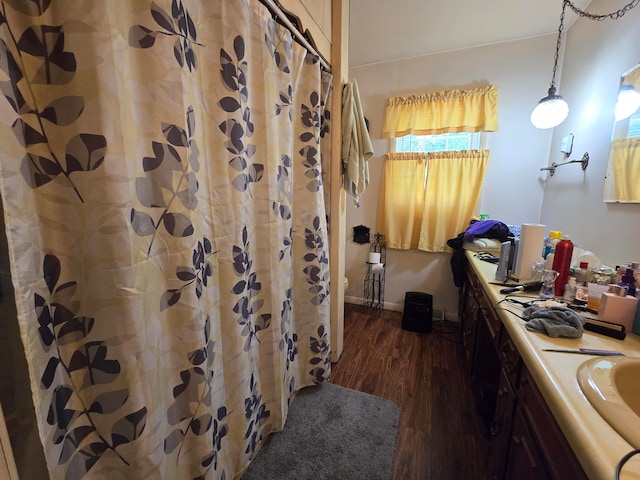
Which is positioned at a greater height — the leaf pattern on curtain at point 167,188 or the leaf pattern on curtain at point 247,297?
the leaf pattern on curtain at point 167,188

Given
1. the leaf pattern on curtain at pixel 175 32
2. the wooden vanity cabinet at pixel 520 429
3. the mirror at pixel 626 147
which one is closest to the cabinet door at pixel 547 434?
the wooden vanity cabinet at pixel 520 429

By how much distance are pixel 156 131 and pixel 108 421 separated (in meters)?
0.71

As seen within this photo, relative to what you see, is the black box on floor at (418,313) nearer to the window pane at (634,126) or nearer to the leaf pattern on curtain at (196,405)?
the window pane at (634,126)

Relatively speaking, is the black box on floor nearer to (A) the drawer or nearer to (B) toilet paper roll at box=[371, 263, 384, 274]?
(B) toilet paper roll at box=[371, 263, 384, 274]

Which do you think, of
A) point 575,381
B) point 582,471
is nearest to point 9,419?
point 582,471

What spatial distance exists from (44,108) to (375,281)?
2682 mm

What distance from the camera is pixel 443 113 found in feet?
7.43

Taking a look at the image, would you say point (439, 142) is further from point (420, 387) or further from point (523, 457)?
point (523, 457)

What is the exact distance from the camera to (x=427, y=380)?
1750 millimetres

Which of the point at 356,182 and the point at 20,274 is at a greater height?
the point at 356,182

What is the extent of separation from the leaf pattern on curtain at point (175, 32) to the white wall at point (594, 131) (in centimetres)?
191

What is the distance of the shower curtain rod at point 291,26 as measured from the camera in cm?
100

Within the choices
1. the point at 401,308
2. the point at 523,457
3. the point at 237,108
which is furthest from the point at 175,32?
the point at 401,308

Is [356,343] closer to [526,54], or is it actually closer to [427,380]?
[427,380]
